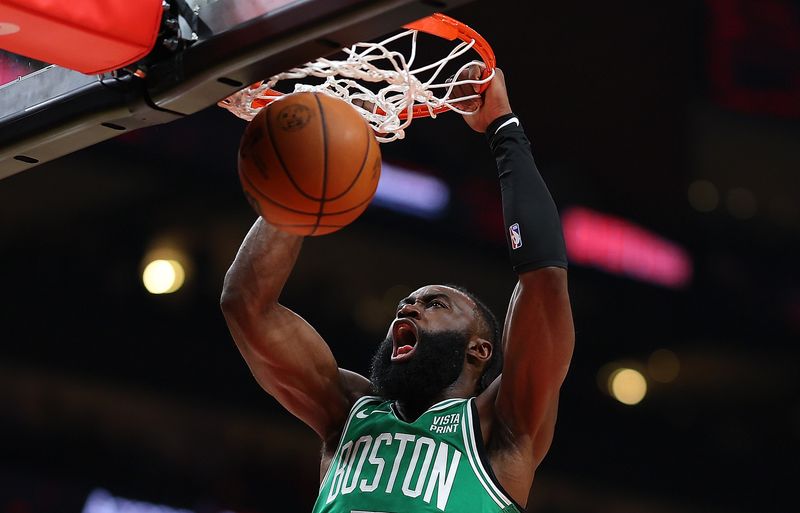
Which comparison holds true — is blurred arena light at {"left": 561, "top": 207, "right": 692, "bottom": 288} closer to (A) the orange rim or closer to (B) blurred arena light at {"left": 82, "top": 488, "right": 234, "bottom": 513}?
(B) blurred arena light at {"left": 82, "top": 488, "right": 234, "bottom": 513}

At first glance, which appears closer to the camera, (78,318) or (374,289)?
(78,318)

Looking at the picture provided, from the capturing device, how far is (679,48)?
11281 millimetres

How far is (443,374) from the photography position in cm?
357

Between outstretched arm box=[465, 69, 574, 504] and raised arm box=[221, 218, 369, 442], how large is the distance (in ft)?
1.92

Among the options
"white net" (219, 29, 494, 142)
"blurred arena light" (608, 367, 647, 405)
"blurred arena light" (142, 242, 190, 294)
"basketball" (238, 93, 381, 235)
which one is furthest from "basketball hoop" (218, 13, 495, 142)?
"blurred arena light" (608, 367, 647, 405)

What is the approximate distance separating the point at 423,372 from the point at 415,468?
0.43m

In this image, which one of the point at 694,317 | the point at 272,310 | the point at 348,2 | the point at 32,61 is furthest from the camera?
the point at 694,317

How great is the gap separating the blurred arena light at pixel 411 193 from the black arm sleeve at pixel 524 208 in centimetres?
617

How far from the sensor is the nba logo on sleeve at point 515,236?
320 centimetres

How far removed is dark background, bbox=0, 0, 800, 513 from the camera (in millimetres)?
8531

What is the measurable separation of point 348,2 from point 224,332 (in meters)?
7.16

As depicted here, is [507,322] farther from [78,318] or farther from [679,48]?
[679,48]

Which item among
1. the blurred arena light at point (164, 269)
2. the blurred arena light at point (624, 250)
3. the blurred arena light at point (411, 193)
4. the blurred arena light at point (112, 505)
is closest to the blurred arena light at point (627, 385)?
the blurred arena light at point (624, 250)

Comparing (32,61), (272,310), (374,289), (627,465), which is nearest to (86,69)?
(32,61)
